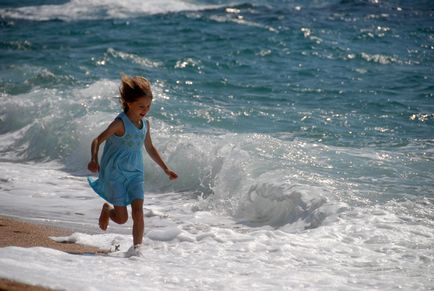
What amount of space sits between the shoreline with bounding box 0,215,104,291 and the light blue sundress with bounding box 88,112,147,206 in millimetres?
480

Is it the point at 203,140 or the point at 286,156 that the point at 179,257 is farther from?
the point at 203,140

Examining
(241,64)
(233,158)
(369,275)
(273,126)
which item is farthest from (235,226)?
(241,64)

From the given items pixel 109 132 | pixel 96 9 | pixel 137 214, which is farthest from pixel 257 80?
pixel 96 9

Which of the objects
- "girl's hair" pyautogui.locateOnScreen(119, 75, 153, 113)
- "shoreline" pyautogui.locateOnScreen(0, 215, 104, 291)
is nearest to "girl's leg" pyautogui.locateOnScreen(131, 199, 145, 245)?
"shoreline" pyautogui.locateOnScreen(0, 215, 104, 291)

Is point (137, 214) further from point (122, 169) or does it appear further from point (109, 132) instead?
point (109, 132)

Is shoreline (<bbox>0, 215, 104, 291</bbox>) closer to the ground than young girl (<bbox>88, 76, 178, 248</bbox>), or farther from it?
closer to the ground

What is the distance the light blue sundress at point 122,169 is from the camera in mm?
5852

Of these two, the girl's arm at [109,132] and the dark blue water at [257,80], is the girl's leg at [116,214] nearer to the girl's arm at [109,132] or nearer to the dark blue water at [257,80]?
the girl's arm at [109,132]

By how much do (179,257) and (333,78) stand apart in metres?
9.28

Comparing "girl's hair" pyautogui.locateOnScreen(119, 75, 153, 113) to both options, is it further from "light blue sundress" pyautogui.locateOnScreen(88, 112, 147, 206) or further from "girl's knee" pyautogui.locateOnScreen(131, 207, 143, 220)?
"girl's knee" pyautogui.locateOnScreen(131, 207, 143, 220)

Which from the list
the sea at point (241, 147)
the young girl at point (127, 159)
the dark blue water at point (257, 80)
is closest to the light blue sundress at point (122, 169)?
the young girl at point (127, 159)

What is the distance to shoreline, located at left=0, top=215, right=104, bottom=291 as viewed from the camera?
578 centimetres

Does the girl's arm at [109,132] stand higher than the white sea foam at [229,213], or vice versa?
the girl's arm at [109,132]

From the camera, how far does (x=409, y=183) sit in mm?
7875
